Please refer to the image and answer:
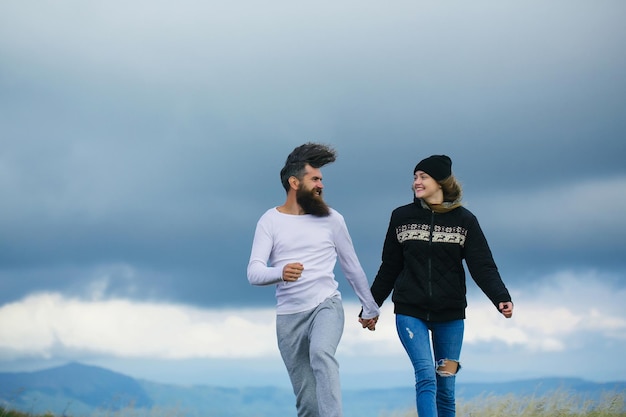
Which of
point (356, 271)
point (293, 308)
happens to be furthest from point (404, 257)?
point (293, 308)

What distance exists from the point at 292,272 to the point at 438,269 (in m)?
1.73

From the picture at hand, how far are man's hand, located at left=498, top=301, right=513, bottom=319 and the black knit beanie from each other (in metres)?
1.45

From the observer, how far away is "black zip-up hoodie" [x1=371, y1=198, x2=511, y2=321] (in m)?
8.99

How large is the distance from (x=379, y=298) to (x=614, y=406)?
6.62 metres

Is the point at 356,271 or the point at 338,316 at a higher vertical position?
the point at 356,271

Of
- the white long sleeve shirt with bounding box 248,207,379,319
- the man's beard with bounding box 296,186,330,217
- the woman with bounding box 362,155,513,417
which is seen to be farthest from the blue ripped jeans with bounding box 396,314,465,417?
the man's beard with bounding box 296,186,330,217

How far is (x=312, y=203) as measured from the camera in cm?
920

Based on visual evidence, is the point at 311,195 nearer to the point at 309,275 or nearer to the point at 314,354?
the point at 309,275

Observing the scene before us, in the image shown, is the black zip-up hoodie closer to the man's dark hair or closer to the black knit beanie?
the black knit beanie

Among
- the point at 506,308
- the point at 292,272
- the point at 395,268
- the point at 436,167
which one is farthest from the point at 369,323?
the point at 436,167

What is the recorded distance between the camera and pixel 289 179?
9.32 metres

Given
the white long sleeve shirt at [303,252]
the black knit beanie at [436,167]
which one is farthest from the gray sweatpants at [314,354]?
the black knit beanie at [436,167]

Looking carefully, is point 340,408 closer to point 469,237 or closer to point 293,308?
point 293,308

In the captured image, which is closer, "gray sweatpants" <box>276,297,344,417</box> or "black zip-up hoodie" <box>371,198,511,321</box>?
"gray sweatpants" <box>276,297,344,417</box>
